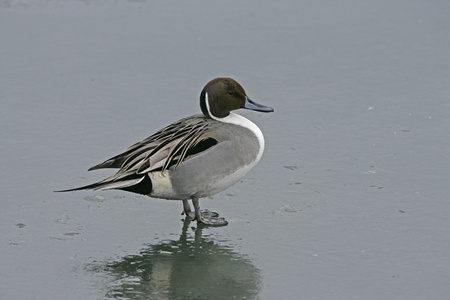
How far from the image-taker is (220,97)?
5465mm

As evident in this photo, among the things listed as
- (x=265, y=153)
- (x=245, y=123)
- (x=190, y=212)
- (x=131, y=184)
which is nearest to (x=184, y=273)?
(x=131, y=184)

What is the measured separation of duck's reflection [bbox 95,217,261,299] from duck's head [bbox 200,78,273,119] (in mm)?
933

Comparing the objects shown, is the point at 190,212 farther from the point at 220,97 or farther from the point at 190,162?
the point at 220,97

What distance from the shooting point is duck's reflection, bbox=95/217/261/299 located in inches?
171

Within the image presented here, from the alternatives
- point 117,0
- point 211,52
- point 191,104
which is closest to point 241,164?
point 191,104

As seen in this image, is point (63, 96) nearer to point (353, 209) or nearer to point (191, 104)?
point (191, 104)

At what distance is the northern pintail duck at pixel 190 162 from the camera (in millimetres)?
5145

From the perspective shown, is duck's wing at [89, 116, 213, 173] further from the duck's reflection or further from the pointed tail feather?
the duck's reflection

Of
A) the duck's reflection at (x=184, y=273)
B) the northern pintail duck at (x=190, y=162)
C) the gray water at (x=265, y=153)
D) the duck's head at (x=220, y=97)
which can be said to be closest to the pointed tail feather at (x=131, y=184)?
the northern pintail duck at (x=190, y=162)

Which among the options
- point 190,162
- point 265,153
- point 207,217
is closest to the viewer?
point 190,162

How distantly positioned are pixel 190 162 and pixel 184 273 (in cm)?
87

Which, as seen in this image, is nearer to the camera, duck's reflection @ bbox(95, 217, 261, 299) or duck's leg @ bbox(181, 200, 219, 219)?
duck's reflection @ bbox(95, 217, 261, 299)

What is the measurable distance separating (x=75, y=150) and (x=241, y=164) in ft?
5.47

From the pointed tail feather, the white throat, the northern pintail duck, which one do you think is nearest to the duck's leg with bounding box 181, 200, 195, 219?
the northern pintail duck
